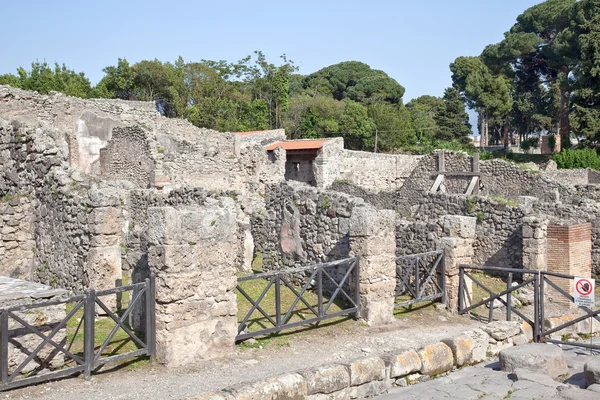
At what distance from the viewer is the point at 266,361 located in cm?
761

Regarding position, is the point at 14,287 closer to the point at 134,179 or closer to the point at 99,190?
the point at 99,190

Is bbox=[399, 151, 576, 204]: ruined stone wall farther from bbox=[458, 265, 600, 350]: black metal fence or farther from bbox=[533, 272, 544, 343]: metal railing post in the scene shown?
bbox=[533, 272, 544, 343]: metal railing post

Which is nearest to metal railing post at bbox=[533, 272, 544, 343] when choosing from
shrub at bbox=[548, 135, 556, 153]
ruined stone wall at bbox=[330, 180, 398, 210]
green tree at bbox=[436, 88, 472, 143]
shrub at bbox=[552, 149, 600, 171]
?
ruined stone wall at bbox=[330, 180, 398, 210]

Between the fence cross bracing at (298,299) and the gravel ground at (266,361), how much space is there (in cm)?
26

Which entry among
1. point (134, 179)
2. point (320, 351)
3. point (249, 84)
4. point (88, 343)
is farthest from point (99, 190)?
point (249, 84)

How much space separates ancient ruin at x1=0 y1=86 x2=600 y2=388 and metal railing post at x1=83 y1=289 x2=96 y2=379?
80cm

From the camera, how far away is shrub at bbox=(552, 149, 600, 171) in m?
37.7

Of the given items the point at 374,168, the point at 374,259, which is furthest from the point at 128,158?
the point at 374,168

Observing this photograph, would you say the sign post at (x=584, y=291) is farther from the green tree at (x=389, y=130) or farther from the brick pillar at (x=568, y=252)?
the green tree at (x=389, y=130)

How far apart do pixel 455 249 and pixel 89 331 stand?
6.62m

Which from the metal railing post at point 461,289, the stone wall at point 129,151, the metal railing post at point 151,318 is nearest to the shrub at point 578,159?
the stone wall at point 129,151

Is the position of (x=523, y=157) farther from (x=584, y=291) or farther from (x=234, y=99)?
(x=584, y=291)

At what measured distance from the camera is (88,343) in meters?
6.48

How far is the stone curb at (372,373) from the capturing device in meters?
5.70
